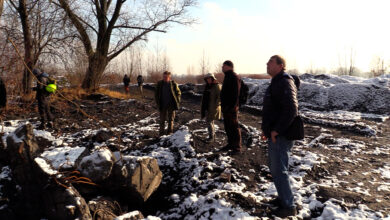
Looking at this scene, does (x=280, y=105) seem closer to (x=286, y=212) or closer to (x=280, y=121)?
(x=280, y=121)

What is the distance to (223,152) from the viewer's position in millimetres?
5586

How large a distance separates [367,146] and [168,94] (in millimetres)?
5885

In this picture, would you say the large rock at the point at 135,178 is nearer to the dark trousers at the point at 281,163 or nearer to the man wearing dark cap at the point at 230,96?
the man wearing dark cap at the point at 230,96

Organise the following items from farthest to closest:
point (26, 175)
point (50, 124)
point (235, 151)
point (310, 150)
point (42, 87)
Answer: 1. point (50, 124)
2. point (42, 87)
3. point (310, 150)
4. point (235, 151)
5. point (26, 175)

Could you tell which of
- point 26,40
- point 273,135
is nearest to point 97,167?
point 273,135

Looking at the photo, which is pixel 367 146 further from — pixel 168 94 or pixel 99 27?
pixel 99 27

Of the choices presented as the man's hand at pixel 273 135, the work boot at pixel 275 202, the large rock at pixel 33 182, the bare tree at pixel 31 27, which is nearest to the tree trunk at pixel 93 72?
the bare tree at pixel 31 27

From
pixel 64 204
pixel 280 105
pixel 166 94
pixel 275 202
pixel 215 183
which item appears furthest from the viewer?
pixel 166 94

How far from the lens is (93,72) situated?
16.5 meters

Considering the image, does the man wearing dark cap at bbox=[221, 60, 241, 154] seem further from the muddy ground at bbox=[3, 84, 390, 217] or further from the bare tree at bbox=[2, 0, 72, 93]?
the bare tree at bbox=[2, 0, 72, 93]

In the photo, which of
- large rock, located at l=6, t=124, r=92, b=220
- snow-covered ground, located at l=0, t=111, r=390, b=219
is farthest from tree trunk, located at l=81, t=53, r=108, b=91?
large rock, located at l=6, t=124, r=92, b=220

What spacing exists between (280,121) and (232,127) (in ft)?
7.90

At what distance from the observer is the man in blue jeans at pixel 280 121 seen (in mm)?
2941

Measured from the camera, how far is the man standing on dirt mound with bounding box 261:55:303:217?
2941mm
